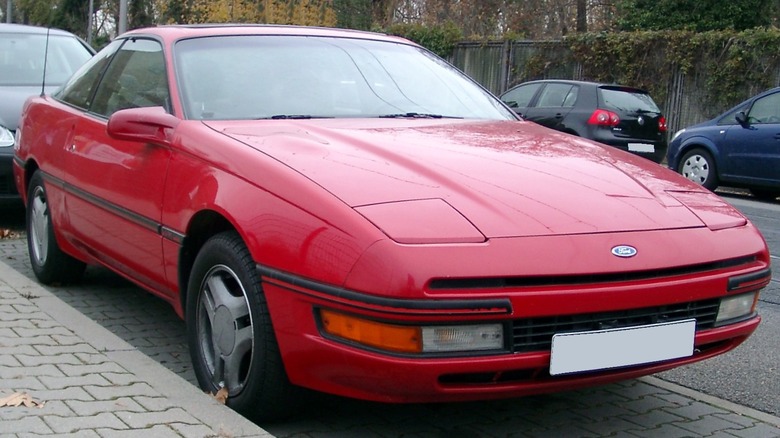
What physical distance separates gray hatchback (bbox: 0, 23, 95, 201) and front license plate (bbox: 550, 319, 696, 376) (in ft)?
18.9

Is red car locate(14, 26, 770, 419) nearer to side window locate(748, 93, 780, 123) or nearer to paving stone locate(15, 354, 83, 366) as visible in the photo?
paving stone locate(15, 354, 83, 366)

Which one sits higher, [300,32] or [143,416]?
[300,32]

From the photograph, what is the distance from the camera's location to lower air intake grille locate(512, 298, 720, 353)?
315 centimetres

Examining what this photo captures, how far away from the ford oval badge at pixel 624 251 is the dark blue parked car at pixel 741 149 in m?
10.7

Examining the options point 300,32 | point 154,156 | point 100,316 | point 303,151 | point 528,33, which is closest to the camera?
point 303,151

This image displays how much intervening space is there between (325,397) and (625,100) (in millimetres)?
12362

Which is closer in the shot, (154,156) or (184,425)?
(184,425)

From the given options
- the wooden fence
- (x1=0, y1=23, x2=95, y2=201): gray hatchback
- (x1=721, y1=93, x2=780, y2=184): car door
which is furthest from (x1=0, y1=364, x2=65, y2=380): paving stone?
the wooden fence

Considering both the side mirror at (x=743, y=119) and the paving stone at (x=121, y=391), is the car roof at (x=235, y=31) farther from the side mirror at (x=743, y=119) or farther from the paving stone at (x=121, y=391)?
the side mirror at (x=743, y=119)

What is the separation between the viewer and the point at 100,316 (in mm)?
5465

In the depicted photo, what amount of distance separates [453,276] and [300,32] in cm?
235

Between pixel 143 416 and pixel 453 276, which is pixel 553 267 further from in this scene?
pixel 143 416

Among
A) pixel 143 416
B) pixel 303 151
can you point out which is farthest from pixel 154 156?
pixel 143 416

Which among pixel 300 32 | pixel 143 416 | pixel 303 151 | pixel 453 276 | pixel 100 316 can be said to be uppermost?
pixel 300 32
